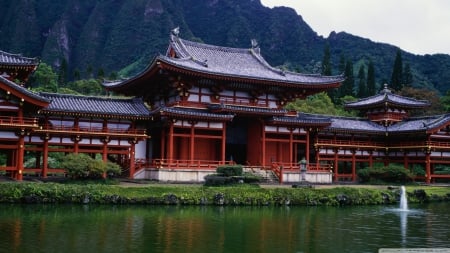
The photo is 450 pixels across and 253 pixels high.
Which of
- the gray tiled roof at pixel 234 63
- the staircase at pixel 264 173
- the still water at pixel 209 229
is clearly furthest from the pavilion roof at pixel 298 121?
the still water at pixel 209 229

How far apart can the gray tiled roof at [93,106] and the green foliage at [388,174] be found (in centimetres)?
2029

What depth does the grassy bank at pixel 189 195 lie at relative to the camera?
28186 millimetres

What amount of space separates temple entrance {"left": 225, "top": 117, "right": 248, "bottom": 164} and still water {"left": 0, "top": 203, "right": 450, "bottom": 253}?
1597cm

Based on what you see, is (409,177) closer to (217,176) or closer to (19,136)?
(217,176)

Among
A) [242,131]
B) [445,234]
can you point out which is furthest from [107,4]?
[445,234]

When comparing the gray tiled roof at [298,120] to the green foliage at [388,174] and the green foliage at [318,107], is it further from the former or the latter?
the green foliage at [318,107]

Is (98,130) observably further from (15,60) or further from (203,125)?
(203,125)

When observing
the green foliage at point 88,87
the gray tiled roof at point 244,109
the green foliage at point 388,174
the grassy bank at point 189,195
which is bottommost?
the grassy bank at point 189,195

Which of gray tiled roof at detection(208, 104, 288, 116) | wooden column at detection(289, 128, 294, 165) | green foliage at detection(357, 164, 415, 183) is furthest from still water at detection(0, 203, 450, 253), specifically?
green foliage at detection(357, 164, 415, 183)

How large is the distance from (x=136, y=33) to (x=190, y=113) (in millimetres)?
129845

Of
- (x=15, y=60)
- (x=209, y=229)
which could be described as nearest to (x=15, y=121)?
(x=15, y=60)

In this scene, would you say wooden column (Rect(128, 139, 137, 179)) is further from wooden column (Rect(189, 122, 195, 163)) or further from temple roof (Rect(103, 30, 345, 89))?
temple roof (Rect(103, 30, 345, 89))

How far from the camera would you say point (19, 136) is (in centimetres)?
3238

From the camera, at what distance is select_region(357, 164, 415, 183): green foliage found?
44.3m
